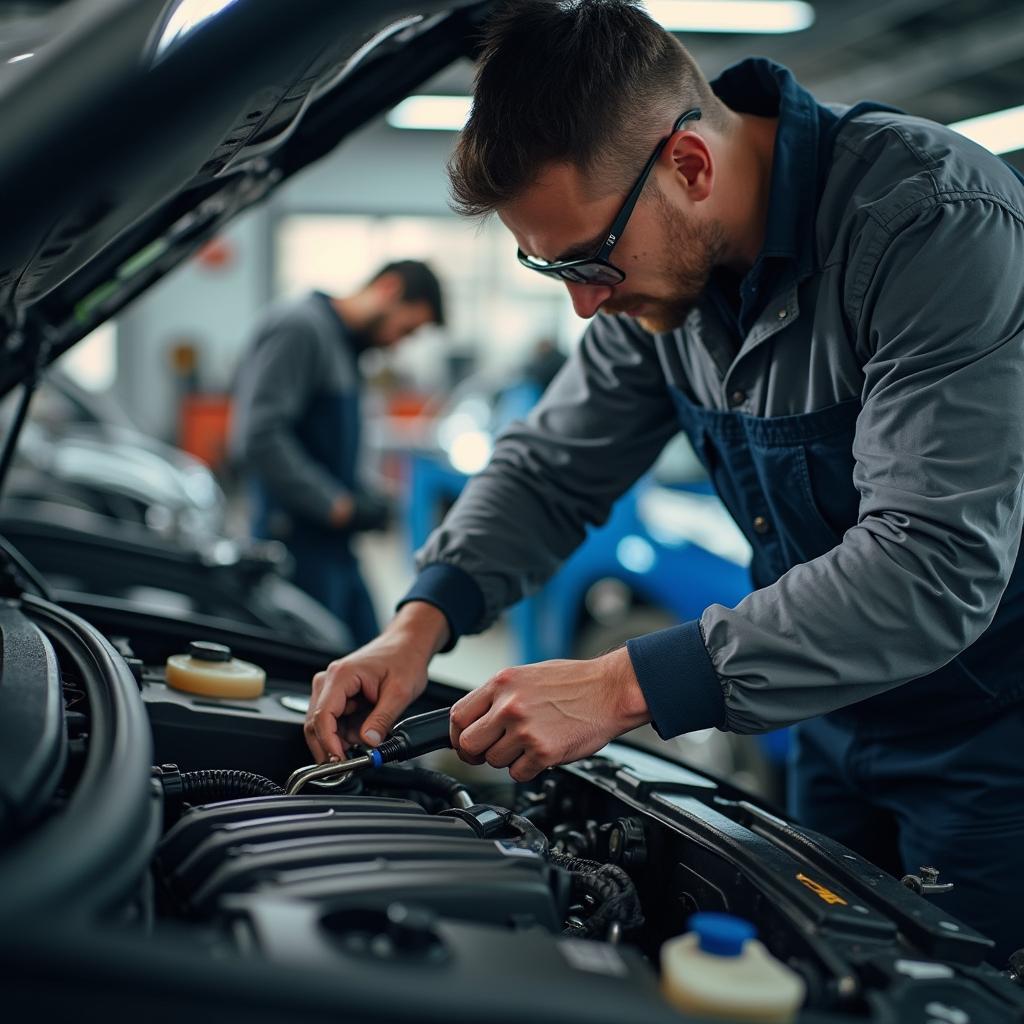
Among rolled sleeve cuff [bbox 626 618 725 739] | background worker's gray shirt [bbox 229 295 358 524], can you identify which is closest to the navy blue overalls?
rolled sleeve cuff [bbox 626 618 725 739]

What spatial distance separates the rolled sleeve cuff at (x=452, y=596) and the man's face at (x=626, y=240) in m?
0.40

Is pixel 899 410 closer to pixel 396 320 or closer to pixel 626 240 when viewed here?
pixel 626 240

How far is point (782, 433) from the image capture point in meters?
1.37

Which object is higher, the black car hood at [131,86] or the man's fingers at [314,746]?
the black car hood at [131,86]

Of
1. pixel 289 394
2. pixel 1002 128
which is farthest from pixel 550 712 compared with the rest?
pixel 289 394

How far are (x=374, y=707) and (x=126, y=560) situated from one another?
4.63ft

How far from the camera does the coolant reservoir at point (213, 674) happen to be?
1.35m

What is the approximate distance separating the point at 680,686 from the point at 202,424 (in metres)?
10.3

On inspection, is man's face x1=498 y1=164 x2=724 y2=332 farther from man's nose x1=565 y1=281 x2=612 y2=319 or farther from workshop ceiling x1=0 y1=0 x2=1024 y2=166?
workshop ceiling x1=0 y1=0 x2=1024 y2=166

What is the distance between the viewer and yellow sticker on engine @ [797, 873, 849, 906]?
98 centimetres

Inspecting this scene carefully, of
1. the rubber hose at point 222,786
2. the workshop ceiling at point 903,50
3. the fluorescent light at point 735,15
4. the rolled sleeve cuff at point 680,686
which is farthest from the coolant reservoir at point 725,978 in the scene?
the workshop ceiling at point 903,50

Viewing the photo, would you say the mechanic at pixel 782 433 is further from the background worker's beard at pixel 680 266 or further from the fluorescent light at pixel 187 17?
the fluorescent light at pixel 187 17

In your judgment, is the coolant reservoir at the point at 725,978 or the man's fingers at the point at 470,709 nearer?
the coolant reservoir at the point at 725,978

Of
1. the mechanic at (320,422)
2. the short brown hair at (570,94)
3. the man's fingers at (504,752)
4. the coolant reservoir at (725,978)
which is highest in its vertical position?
the short brown hair at (570,94)
